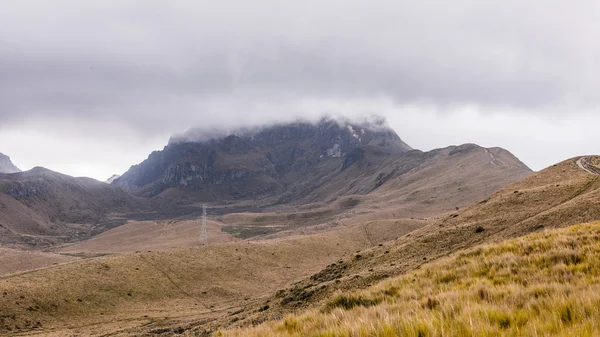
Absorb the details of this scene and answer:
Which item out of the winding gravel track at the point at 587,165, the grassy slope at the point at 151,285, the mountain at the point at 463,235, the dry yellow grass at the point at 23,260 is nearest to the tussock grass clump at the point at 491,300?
the mountain at the point at 463,235

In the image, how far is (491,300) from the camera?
8.64 meters

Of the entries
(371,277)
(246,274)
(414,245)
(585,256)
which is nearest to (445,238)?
(414,245)

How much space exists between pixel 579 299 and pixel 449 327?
9.27ft

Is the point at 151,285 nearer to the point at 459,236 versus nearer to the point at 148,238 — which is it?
the point at 459,236

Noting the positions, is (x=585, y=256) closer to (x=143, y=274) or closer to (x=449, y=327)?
(x=449, y=327)

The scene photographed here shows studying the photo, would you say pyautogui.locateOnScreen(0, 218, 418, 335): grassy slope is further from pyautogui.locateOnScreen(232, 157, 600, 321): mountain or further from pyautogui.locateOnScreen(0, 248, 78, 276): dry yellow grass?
pyautogui.locateOnScreen(0, 248, 78, 276): dry yellow grass

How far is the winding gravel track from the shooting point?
50178 mm

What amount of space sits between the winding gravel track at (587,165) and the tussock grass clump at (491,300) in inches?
1642

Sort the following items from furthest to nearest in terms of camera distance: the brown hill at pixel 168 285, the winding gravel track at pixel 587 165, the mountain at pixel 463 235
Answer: the winding gravel track at pixel 587 165, the brown hill at pixel 168 285, the mountain at pixel 463 235

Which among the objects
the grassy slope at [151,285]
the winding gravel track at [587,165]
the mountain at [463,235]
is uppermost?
the winding gravel track at [587,165]

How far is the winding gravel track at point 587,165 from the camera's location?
50178mm

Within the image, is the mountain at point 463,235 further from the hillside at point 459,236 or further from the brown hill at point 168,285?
the brown hill at point 168,285

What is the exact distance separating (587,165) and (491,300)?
194ft

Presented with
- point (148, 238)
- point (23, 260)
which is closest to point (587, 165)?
point (23, 260)
